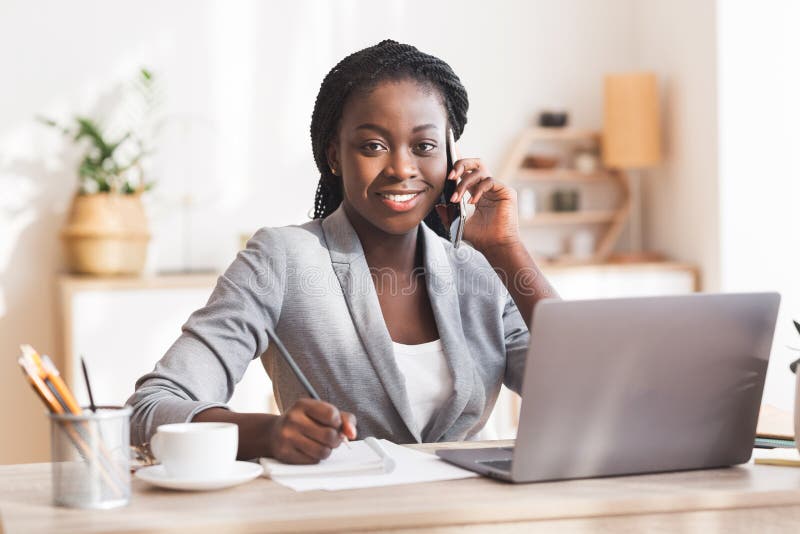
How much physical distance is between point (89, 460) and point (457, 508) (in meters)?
0.37

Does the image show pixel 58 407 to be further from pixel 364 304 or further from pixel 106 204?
pixel 106 204

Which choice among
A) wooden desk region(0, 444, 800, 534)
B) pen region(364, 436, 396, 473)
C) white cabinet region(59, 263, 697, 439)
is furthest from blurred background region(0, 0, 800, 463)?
wooden desk region(0, 444, 800, 534)

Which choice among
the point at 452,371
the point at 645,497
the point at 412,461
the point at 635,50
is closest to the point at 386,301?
the point at 452,371

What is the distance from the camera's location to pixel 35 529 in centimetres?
97

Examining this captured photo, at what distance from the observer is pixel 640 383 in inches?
45.4

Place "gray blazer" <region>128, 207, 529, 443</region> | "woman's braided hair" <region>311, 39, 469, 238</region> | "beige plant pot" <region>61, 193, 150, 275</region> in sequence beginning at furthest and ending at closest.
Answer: "beige plant pot" <region>61, 193, 150, 275</region> < "woman's braided hair" <region>311, 39, 469, 238</region> < "gray blazer" <region>128, 207, 529, 443</region>

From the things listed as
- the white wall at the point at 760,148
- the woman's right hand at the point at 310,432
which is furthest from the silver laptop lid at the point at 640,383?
the white wall at the point at 760,148

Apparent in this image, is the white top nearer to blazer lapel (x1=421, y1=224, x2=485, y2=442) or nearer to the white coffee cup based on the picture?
blazer lapel (x1=421, y1=224, x2=485, y2=442)

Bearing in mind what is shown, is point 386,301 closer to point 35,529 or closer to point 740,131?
point 35,529

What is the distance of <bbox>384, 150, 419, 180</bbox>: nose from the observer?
5.33 ft

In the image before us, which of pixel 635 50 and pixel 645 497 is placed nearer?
pixel 645 497

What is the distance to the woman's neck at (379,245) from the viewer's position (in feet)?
5.74

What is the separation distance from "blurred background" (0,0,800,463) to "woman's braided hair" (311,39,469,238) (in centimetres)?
188

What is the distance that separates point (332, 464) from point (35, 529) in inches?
14.2
